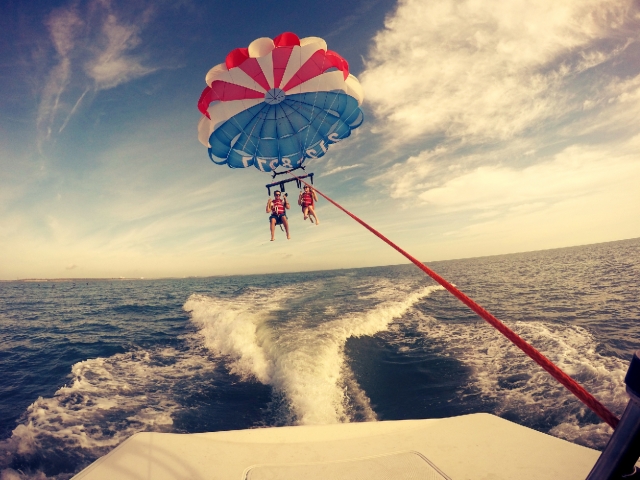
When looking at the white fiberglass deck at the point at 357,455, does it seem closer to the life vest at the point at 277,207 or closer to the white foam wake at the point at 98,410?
the white foam wake at the point at 98,410

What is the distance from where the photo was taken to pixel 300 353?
10133 mm

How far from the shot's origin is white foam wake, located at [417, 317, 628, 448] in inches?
250

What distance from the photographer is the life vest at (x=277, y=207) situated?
9.87 meters

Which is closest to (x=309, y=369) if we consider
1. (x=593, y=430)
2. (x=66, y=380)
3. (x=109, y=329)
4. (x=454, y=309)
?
(x=593, y=430)

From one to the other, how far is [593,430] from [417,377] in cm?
409

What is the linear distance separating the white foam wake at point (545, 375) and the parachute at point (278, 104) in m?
8.84

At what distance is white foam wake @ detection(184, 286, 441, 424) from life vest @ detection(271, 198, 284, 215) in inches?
195

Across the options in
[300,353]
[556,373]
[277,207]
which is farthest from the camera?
[300,353]

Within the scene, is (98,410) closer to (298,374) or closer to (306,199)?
(298,374)

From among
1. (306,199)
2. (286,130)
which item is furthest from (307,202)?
(286,130)

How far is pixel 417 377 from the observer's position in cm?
912

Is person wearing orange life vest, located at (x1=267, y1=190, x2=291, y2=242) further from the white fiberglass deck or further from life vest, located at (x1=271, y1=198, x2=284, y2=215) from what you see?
the white fiberglass deck

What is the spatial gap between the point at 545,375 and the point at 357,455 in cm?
854

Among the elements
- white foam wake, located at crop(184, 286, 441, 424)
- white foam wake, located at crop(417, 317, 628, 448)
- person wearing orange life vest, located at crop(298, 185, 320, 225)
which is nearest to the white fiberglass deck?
white foam wake, located at crop(184, 286, 441, 424)
